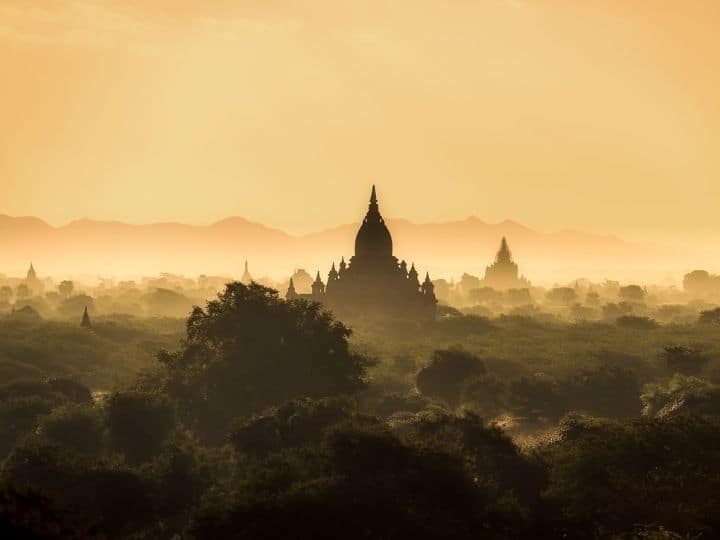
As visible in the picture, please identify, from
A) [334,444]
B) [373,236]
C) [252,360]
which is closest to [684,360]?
[252,360]

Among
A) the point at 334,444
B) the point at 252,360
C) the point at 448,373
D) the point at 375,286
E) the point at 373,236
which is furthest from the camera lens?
the point at 373,236

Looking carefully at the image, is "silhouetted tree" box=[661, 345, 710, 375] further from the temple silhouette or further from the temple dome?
the temple dome

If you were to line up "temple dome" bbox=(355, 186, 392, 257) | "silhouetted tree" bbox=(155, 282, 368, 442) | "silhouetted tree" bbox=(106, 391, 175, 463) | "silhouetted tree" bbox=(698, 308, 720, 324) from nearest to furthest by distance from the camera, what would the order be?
"silhouetted tree" bbox=(106, 391, 175, 463) → "silhouetted tree" bbox=(155, 282, 368, 442) → "temple dome" bbox=(355, 186, 392, 257) → "silhouetted tree" bbox=(698, 308, 720, 324)

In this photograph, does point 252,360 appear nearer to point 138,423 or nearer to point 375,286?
point 138,423

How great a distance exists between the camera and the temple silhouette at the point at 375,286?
421 ft

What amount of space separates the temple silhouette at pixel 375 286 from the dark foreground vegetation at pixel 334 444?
4014cm

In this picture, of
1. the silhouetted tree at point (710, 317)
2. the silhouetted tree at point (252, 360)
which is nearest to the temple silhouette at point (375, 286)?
the silhouetted tree at point (710, 317)

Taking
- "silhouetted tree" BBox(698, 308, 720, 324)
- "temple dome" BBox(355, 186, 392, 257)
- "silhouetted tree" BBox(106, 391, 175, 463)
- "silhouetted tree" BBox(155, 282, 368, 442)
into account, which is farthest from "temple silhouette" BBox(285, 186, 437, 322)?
"silhouetted tree" BBox(106, 391, 175, 463)

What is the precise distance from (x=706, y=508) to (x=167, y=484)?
2165cm

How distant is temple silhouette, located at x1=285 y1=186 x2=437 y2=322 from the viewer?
421 ft

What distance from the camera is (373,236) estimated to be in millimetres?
131625

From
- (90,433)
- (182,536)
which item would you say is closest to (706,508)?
(182,536)

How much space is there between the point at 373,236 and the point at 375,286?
7.54 m

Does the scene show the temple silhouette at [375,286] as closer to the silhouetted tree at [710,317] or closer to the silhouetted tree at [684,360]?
the silhouetted tree at [710,317]
